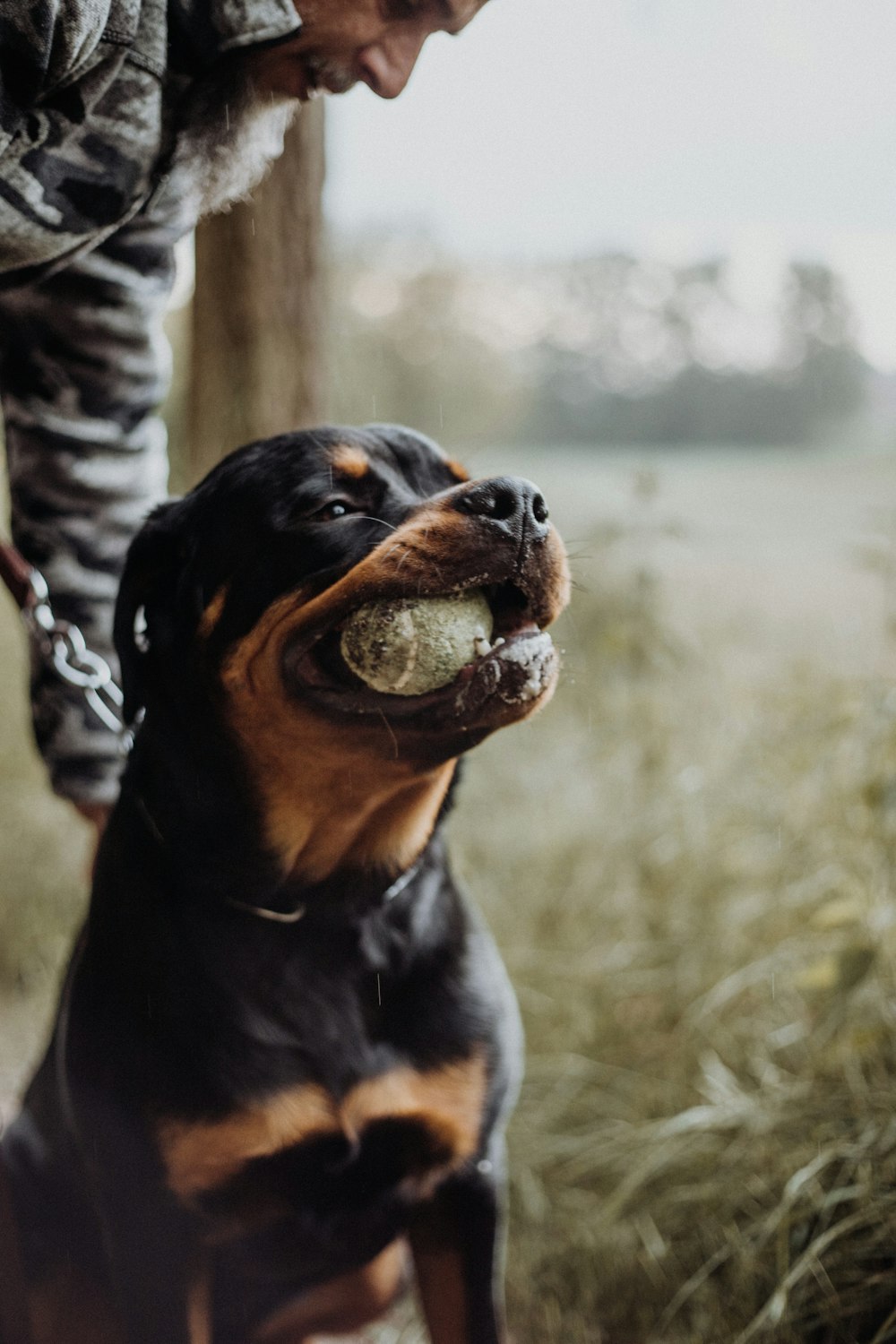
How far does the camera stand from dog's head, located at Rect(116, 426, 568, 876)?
48.4 inches

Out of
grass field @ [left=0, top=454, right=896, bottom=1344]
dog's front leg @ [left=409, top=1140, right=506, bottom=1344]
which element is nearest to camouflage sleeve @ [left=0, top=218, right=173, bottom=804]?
grass field @ [left=0, top=454, right=896, bottom=1344]

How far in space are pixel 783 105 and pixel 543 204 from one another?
0.52m

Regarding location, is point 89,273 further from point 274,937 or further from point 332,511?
point 274,937

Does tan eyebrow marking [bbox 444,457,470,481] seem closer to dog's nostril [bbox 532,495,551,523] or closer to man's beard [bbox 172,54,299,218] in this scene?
dog's nostril [bbox 532,495,551,523]

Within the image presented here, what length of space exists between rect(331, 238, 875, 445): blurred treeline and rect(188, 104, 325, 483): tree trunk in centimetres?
15

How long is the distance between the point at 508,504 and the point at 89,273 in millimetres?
665

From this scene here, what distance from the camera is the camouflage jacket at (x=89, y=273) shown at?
45.0 inches

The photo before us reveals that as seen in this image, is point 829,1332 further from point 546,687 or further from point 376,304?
point 376,304

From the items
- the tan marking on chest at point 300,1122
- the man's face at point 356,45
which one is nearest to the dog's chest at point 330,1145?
the tan marking on chest at point 300,1122

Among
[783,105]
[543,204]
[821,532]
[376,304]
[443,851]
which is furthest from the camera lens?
[376,304]

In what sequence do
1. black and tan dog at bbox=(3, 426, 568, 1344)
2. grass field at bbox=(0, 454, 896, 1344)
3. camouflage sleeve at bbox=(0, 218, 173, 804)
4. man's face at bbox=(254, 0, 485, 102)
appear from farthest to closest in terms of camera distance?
grass field at bbox=(0, 454, 896, 1344)
camouflage sleeve at bbox=(0, 218, 173, 804)
black and tan dog at bbox=(3, 426, 568, 1344)
man's face at bbox=(254, 0, 485, 102)

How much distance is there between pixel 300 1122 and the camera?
1.43 metres

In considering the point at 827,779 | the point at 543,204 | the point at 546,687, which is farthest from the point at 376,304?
the point at 546,687

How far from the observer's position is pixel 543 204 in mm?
2502
